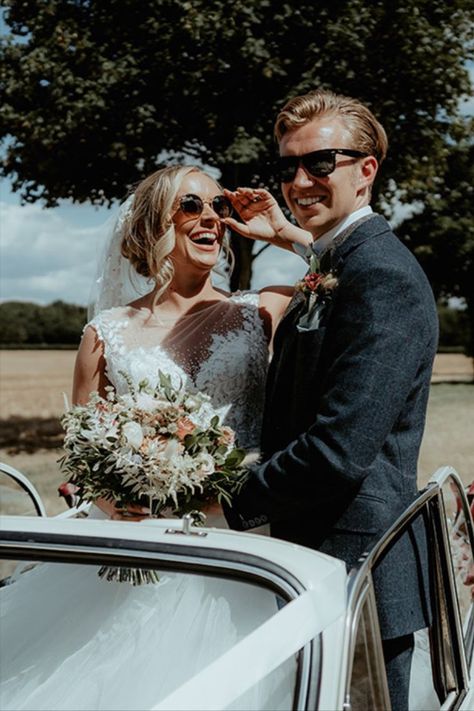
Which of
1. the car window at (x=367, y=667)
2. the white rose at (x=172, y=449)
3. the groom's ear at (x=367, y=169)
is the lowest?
the car window at (x=367, y=667)

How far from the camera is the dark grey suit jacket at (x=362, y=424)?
2.06 metres

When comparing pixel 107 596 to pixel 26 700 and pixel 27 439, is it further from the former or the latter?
pixel 27 439

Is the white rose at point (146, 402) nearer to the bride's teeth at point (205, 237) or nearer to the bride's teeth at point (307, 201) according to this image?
the bride's teeth at point (307, 201)

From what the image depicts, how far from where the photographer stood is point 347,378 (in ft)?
6.79

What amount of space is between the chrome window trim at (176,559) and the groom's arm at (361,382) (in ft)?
1.73

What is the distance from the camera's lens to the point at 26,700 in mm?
2281

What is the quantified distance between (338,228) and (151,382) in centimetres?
103

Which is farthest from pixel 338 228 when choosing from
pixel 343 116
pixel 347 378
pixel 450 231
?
pixel 450 231

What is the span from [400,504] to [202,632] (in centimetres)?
62

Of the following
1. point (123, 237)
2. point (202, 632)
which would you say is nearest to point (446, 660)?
point (202, 632)

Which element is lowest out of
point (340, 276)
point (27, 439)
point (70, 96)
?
point (27, 439)

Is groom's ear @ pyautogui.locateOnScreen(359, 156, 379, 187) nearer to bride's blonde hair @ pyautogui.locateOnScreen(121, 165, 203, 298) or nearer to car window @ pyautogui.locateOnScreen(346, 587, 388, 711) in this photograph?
bride's blonde hair @ pyautogui.locateOnScreen(121, 165, 203, 298)

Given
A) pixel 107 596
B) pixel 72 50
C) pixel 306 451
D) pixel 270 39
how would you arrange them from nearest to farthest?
pixel 306 451 → pixel 107 596 → pixel 270 39 → pixel 72 50

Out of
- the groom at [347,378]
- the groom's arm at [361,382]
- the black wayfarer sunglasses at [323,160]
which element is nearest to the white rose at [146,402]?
the groom at [347,378]
